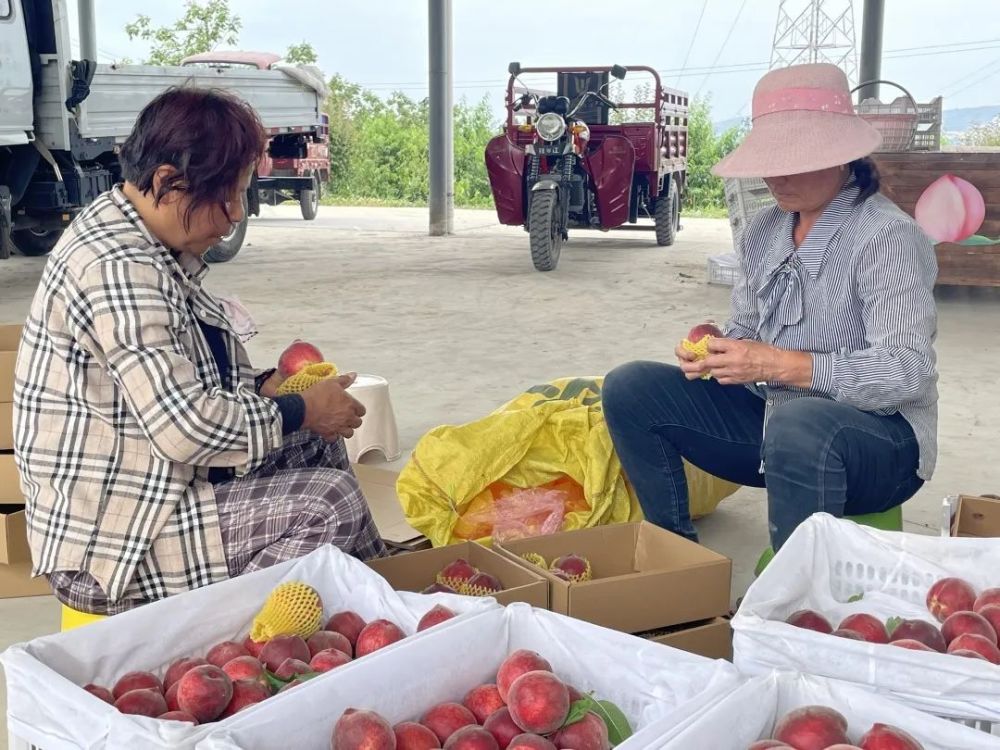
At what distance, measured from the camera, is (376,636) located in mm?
1555

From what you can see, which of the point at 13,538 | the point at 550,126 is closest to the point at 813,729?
the point at 13,538

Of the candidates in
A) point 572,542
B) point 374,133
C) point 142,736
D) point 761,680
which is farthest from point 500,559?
point 374,133

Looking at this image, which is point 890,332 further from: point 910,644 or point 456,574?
point 456,574

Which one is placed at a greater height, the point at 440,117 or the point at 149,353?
the point at 440,117

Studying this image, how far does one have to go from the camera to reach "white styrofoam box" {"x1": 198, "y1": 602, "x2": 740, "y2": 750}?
122 centimetres

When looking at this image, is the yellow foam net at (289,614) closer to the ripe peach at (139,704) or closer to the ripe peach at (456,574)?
the ripe peach at (139,704)

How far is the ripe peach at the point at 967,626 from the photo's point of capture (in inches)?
62.2

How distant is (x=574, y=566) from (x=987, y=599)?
0.80 meters

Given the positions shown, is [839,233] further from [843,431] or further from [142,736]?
[142,736]

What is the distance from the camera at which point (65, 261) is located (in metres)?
1.73

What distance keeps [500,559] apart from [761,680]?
35.0 inches

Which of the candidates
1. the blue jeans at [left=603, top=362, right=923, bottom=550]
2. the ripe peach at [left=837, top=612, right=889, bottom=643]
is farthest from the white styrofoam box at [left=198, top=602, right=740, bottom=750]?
the blue jeans at [left=603, top=362, right=923, bottom=550]

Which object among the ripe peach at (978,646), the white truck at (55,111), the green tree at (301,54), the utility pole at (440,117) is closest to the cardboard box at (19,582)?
the ripe peach at (978,646)

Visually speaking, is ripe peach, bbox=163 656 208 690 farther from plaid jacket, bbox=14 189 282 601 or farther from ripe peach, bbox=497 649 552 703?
ripe peach, bbox=497 649 552 703
